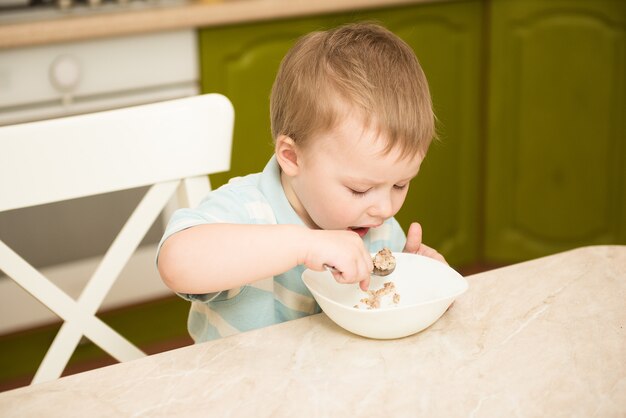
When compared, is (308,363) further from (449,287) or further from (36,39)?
(36,39)

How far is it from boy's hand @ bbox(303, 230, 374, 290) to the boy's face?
10 centimetres

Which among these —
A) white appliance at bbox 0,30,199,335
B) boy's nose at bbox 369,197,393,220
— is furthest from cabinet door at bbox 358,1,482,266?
boy's nose at bbox 369,197,393,220

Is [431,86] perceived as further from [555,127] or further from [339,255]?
[339,255]

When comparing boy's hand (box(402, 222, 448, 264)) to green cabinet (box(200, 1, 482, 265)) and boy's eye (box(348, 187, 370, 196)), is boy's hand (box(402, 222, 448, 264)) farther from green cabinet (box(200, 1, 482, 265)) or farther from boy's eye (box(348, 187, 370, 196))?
green cabinet (box(200, 1, 482, 265))

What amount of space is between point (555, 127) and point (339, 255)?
1.78 meters

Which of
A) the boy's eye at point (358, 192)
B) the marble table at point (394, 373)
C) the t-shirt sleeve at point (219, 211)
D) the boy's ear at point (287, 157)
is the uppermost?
the boy's ear at point (287, 157)

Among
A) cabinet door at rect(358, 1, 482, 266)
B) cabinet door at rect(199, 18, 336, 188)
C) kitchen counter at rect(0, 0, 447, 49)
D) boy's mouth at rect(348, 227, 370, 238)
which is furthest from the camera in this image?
cabinet door at rect(358, 1, 482, 266)

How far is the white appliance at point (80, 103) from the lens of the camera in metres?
1.77

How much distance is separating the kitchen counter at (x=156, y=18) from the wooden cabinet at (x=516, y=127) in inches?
3.4

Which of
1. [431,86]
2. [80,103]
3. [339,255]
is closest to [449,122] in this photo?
[431,86]

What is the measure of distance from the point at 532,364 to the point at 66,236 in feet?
4.79

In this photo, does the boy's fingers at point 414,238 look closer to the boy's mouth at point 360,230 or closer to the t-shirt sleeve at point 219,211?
the boy's mouth at point 360,230

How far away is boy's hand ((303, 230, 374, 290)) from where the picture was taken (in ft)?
2.61

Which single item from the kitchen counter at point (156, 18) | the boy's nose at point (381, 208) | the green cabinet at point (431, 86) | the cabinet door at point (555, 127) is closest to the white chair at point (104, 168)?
the boy's nose at point (381, 208)
